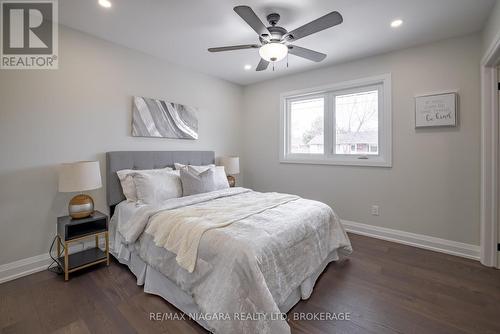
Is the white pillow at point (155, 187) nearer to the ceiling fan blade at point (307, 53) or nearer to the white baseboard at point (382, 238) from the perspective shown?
the white baseboard at point (382, 238)

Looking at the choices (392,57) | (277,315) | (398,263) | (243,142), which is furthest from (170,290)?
(392,57)

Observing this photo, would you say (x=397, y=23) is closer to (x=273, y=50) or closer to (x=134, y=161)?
(x=273, y=50)

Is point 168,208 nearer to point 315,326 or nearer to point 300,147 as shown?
point 315,326

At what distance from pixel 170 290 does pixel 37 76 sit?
2475mm

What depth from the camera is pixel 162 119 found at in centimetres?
325

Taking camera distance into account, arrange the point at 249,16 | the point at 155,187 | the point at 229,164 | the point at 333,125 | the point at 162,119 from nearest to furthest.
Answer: the point at 249,16 < the point at 155,187 < the point at 162,119 < the point at 333,125 < the point at 229,164

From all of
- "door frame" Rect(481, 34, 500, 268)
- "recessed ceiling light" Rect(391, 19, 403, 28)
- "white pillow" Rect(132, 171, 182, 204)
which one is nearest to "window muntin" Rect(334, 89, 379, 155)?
"recessed ceiling light" Rect(391, 19, 403, 28)

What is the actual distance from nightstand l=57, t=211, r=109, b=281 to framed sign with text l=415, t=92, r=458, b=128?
387cm

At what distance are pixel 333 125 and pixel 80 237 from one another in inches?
140

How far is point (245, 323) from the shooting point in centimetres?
131

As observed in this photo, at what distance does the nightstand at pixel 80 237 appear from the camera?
2.12 metres

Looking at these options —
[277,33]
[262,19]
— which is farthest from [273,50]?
[262,19]

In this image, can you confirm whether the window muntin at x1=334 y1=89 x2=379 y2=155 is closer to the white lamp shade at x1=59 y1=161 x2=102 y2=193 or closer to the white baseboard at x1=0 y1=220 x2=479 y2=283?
the white baseboard at x1=0 y1=220 x2=479 y2=283

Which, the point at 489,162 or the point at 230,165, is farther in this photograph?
the point at 230,165
